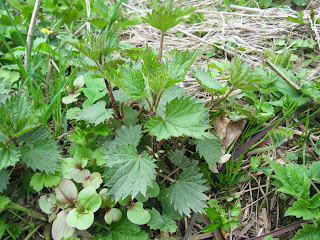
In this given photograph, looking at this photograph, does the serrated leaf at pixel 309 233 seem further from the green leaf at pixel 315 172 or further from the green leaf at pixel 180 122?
the green leaf at pixel 180 122

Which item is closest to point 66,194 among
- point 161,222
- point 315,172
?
point 161,222

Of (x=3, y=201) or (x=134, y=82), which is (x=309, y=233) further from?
(x=3, y=201)

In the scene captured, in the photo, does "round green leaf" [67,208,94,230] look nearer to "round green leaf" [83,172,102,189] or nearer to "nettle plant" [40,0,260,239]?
"nettle plant" [40,0,260,239]

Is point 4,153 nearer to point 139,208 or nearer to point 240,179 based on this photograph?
point 139,208

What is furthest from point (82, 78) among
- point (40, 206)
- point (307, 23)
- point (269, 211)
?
point (307, 23)

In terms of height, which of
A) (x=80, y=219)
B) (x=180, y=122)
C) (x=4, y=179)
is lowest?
(x=80, y=219)

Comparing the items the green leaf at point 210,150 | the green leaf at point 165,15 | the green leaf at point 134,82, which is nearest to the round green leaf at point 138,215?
the green leaf at point 210,150

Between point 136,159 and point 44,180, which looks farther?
point 44,180
